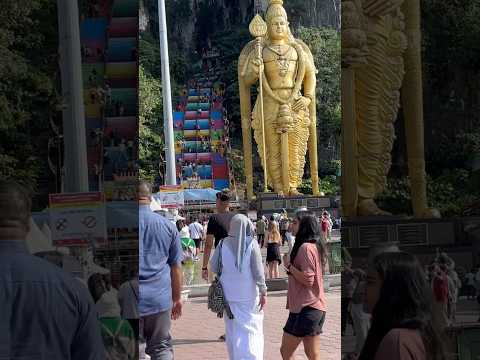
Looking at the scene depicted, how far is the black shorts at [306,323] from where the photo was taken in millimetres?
6086

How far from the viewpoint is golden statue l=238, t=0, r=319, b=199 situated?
20.0ft

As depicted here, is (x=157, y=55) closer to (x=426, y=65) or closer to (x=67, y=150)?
(x=67, y=150)

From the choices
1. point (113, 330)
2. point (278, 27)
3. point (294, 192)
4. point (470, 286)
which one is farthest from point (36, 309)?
point (294, 192)

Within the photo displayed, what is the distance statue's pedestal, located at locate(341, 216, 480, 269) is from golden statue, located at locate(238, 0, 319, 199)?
1.32 metres

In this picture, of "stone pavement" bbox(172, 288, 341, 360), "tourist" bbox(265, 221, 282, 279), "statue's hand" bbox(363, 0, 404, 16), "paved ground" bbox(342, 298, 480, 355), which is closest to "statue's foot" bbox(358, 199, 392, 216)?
"paved ground" bbox(342, 298, 480, 355)

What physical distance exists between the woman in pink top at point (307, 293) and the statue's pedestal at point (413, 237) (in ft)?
5.02

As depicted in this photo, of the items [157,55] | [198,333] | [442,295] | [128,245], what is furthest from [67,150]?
[198,333]

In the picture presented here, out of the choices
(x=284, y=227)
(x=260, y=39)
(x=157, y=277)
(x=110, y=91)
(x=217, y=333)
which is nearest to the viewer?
(x=110, y=91)

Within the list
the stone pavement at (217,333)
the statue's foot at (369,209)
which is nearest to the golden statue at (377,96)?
the statue's foot at (369,209)

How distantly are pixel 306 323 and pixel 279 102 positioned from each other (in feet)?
6.31

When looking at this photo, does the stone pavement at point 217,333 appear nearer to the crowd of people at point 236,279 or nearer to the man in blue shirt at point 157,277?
the crowd of people at point 236,279

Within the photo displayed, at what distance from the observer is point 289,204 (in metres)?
6.65

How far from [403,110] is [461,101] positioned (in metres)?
0.33

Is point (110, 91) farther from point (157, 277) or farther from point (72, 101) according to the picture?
point (157, 277)
